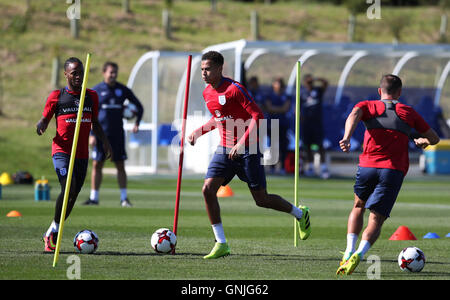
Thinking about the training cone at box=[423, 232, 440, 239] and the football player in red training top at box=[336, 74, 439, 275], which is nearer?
the football player in red training top at box=[336, 74, 439, 275]

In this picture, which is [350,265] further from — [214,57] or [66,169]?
[66,169]

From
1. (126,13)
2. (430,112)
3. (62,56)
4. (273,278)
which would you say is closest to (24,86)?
(62,56)

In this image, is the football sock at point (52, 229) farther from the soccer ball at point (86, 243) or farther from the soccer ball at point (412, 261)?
the soccer ball at point (412, 261)

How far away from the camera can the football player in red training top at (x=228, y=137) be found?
31.0 feet

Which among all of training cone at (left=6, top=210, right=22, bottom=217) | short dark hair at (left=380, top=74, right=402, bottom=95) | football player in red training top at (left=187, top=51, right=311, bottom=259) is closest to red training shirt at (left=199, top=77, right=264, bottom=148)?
football player in red training top at (left=187, top=51, right=311, bottom=259)

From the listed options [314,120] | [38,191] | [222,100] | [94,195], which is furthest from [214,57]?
[314,120]

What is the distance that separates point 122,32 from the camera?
55.9 metres

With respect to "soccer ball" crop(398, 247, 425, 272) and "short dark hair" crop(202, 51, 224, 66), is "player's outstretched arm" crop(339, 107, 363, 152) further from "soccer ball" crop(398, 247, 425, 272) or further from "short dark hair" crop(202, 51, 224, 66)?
"short dark hair" crop(202, 51, 224, 66)

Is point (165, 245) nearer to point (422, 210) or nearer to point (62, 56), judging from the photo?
point (422, 210)

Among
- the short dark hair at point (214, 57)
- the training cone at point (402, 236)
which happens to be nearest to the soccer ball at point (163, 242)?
the short dark hair at point (214, 57)

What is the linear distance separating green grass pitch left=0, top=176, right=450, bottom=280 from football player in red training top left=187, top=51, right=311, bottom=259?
67 cm

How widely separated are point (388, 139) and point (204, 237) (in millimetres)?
3863

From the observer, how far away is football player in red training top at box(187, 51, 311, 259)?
944 cm

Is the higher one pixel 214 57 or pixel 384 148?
pixel 214 57
